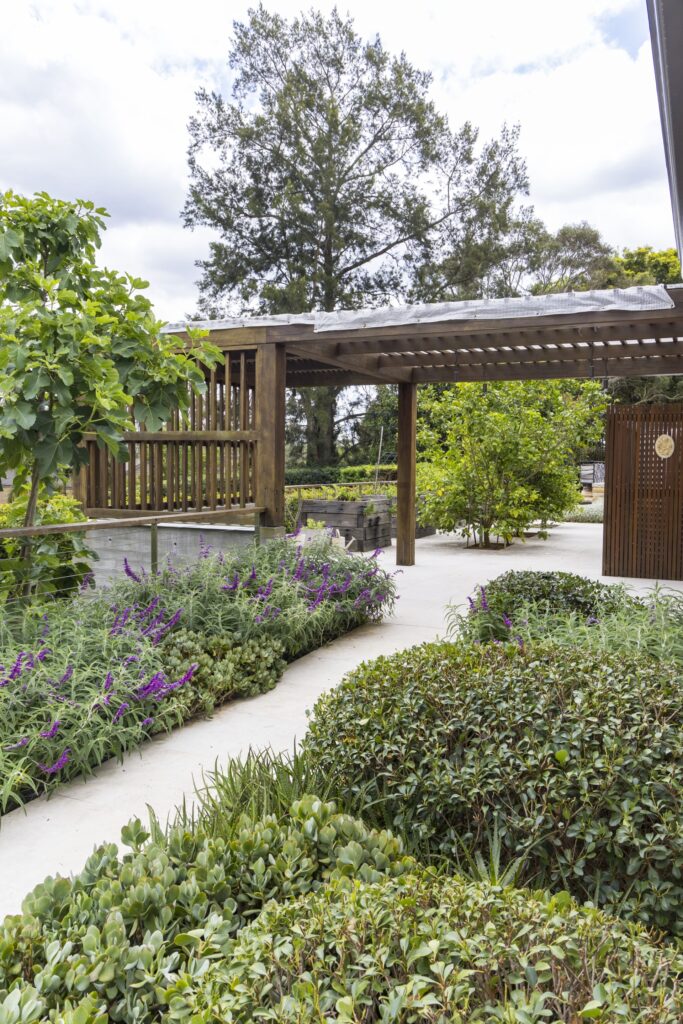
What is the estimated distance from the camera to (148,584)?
5.05 meters

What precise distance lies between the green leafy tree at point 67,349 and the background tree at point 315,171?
1665 cm

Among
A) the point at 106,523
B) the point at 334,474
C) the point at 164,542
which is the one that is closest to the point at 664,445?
the point at 164,542

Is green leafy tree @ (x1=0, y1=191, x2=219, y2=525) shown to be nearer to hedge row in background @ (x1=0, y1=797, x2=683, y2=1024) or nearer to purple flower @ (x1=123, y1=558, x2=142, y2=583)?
purple flower @ (x1=123, y1=558, x2=142, y2=583)

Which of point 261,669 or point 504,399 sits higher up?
point 504,399

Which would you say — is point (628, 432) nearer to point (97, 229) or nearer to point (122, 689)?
point (97, 229)

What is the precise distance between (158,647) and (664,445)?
6.61 m

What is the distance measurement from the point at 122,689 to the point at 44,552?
1.49m

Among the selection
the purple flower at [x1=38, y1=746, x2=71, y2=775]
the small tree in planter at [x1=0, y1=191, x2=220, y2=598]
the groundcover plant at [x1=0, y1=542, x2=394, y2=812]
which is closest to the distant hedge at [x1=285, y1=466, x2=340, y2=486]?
the groundcover plant at [x1=0, y1=542, x2=394, y2=812]

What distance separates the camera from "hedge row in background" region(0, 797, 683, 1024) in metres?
1.39

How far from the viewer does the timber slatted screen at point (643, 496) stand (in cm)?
868

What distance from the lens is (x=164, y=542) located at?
23.2ft

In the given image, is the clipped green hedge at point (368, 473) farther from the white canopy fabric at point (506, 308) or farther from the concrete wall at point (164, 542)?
the white canopy fabric at point (506, 308)

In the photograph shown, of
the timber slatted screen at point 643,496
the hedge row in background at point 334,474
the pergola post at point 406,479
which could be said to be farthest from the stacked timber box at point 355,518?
the hedge row in background at point 334,474

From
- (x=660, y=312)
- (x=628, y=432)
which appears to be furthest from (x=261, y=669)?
(x=628, y=432)
